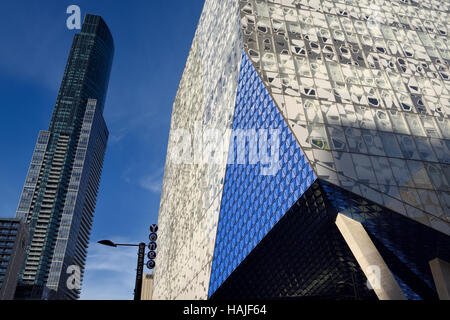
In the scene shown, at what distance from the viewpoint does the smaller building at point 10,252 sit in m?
137

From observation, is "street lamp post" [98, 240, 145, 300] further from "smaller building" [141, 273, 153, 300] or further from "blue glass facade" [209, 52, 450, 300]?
"smaller building" [141, 273, 153, 300]

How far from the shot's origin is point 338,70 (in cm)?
3769

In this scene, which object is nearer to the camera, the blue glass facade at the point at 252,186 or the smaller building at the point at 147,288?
the blue glass facade at the point at 252,186

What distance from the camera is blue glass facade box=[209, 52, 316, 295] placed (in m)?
30.9

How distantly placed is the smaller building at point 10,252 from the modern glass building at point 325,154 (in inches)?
4621

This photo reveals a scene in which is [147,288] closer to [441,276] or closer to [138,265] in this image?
[441,276]

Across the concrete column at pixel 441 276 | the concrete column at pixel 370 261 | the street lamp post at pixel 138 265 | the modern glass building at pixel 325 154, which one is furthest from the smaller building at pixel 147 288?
the street lamp post at pixel 138 265

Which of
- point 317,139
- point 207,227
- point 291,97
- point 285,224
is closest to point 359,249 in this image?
point 285,224

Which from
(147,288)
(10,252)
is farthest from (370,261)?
(10,252)

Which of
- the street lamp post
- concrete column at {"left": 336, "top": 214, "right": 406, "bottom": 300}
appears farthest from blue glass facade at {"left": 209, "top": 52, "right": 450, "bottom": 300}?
the street lamp post

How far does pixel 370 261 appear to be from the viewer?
2727 cm

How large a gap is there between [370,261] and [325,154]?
354 inches

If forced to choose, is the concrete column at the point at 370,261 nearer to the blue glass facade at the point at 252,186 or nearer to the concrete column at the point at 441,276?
the blue glass facade at the point at 252,186
